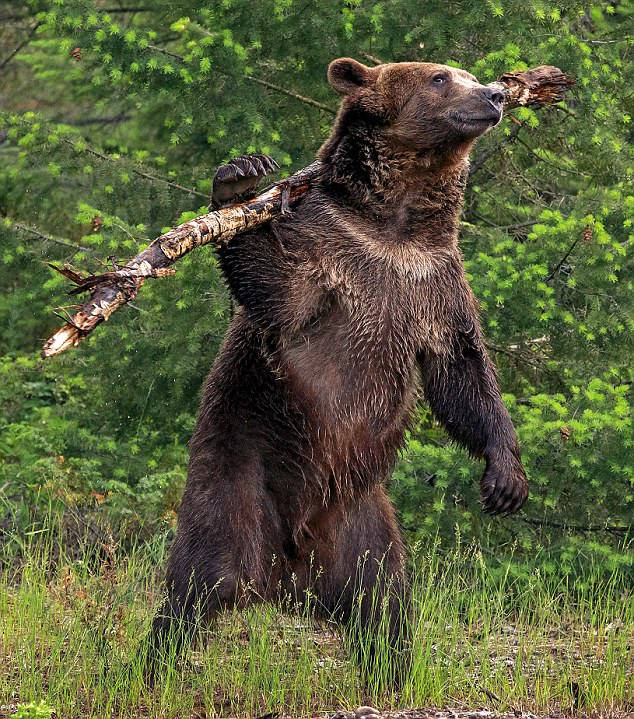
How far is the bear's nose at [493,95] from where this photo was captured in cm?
528

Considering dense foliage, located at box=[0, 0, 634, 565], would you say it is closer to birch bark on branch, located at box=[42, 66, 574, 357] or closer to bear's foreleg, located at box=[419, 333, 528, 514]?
birch bark on branch, located at box=[42, 66, 574, 357]

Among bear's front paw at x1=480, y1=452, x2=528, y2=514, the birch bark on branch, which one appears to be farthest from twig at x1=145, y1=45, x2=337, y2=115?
bear's front paw at x1=480, y1=452, x2=528, y2=514

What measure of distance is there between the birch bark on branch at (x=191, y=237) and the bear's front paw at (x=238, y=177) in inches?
2.0

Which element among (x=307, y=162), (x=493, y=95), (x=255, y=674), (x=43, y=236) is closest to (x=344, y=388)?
(x=255, y=674)

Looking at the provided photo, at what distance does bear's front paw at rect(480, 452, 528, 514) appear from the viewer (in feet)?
17.7

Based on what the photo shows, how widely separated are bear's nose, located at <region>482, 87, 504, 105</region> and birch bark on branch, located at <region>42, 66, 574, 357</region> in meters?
0.23

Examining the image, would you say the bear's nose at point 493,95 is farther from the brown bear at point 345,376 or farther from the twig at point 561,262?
the twig at point 561,262

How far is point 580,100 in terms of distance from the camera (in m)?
7.72

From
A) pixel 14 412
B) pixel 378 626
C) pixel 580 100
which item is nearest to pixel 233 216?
pixel 378 626

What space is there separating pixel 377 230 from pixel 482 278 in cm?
199

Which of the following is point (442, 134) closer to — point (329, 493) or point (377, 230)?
point (377, 230)

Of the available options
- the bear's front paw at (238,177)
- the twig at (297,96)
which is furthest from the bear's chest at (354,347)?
the twig at (297,96)

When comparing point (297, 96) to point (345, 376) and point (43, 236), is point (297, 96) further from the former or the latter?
point (345, 376)

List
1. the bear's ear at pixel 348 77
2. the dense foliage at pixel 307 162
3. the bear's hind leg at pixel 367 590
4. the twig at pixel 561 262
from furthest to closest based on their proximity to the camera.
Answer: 1. the twig at pixel 561 262
2. the dense foliage at pixel 307 162
3. the bear's ear at pixel 348 77
4. the bear's hind leg at pixel 367 590
